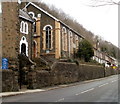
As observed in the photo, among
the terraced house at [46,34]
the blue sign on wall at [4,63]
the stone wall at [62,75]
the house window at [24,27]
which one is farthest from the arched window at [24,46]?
the blue sign on wall at [4,63]

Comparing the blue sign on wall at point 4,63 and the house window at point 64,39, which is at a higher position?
the house window at point 64,39

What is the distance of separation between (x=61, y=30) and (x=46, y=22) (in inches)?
121

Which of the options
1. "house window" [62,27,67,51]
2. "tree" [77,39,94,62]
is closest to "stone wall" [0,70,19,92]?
"house window" [62,27,67,51]

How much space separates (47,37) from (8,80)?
2580 centimetres

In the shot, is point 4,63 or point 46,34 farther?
point 46,34

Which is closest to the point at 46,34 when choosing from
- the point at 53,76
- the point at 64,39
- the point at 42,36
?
the point at 42,36

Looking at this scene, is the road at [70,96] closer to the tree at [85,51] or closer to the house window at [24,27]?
the house window at [24,27]

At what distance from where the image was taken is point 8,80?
21.9m

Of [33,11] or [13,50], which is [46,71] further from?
[33,11]

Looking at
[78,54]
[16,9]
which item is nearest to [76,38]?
[78,54]

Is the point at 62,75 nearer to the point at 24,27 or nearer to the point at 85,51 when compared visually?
the point at 24,27

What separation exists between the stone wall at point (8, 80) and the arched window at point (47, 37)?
77.6 feet

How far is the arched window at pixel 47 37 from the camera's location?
46.5 meters

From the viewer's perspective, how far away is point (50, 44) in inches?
1831
